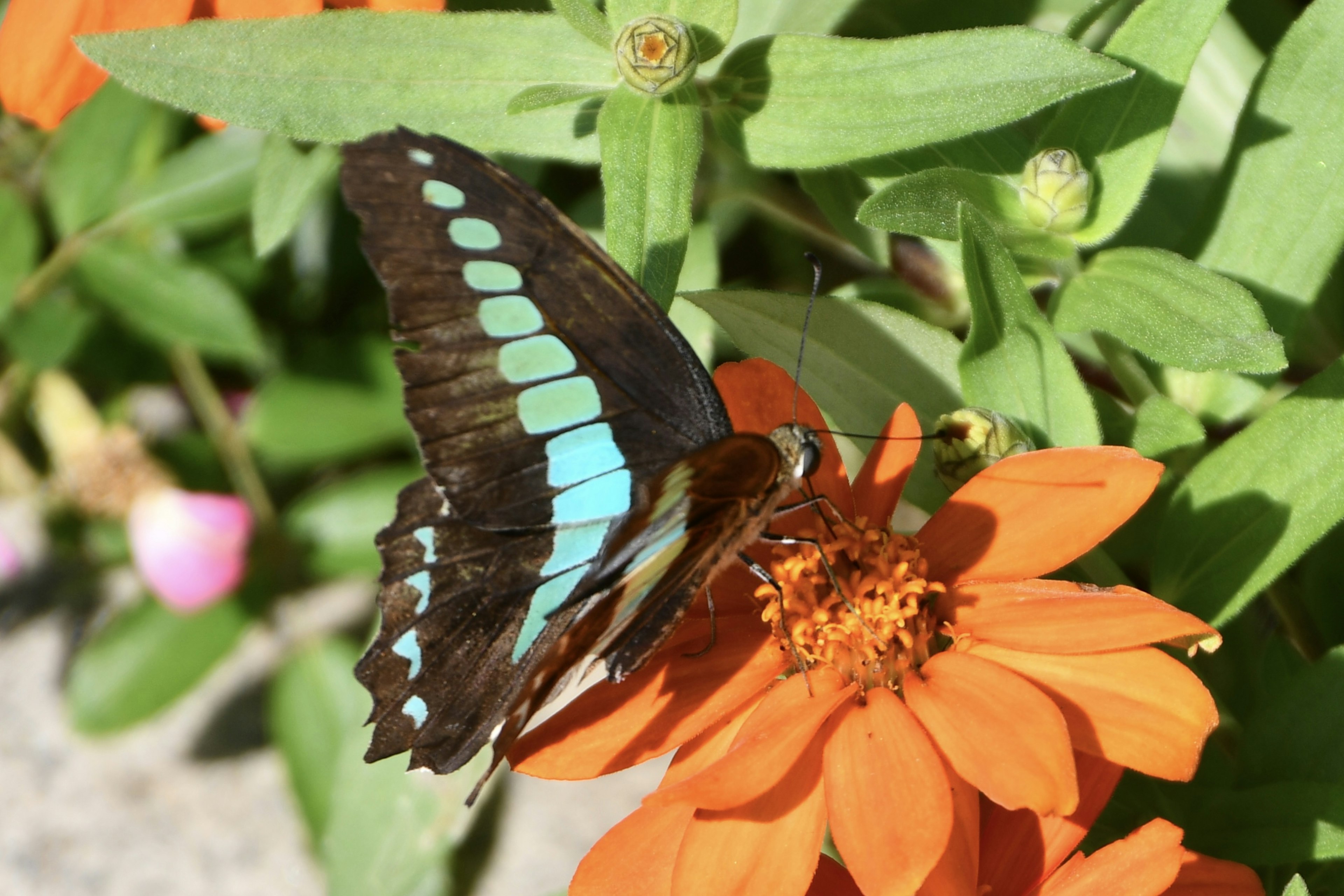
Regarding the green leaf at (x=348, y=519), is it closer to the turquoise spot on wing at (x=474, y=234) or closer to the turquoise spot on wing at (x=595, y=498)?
the turquoise spot on wing at (x=595, y=498)

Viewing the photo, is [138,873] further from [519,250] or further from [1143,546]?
[1143,546]

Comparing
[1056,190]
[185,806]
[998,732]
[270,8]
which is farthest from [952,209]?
[185,806]

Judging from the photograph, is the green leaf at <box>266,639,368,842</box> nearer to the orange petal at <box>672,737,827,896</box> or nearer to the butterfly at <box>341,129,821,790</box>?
the butterfly at <box>341,129,821,790</box>

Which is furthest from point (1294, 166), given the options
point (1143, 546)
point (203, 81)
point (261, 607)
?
point (261, 607)

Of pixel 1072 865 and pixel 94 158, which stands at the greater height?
pixel 1072 865

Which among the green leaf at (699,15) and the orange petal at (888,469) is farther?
the green leaf at (699,15)

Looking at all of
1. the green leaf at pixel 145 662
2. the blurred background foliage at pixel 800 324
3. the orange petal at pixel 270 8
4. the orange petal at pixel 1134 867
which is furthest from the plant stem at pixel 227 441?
the orange petal at pixel 1134 867

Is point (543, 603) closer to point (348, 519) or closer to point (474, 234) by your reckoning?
point (474, 234)
